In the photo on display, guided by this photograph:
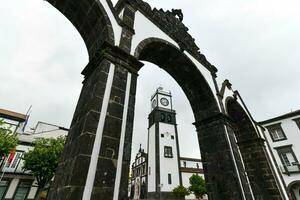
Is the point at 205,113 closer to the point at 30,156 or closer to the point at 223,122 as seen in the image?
the point at 223,122

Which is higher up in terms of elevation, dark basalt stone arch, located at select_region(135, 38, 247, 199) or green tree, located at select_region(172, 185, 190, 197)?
dark basalt stone arch, located at select_region(135, 38, 247, 199)

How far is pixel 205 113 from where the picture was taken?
6.82m

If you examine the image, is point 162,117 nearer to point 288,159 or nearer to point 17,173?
point 288,159

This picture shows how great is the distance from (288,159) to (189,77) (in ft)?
53.4

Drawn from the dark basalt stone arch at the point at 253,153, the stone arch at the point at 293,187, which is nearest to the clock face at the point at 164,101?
the stone arch at the point at 293,187

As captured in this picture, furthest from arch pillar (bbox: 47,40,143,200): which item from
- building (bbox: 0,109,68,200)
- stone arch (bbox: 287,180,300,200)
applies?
stone arch (bbox: 287,180,300,200)

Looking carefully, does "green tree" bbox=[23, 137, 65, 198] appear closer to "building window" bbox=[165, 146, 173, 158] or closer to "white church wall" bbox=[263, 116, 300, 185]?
"building window" bbox=[165, 146, 173, 158]

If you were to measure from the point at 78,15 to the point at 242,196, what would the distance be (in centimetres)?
679

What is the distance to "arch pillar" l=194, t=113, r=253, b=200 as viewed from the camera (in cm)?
492

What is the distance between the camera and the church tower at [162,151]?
2205 cm

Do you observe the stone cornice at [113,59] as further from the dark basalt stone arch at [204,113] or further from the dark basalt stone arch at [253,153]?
the dark basalt stone arch at [253,153]

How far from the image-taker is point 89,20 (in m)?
4.11

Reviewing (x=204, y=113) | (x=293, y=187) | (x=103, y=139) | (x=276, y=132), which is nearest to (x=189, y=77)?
(x=204, y=113)

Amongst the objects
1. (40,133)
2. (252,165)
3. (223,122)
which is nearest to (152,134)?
(40,133)
